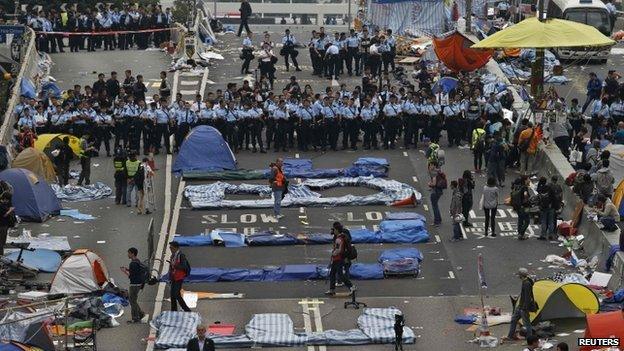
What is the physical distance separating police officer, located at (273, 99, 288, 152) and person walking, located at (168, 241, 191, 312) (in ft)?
47.3

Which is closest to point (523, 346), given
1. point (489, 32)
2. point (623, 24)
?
point (489, 32)

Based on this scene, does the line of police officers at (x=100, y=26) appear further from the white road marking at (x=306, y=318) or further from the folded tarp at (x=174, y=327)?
the folded tarp at (x=174, y=327)

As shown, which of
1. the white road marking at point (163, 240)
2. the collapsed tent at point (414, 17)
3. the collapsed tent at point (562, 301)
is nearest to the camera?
the collapsed tent at point (562, 301)

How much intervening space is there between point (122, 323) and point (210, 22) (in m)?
37.5

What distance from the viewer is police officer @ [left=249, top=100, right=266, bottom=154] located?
52.4m

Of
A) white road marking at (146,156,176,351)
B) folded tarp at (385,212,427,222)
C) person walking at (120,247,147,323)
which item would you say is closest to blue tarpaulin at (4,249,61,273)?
white road marking at (146,156,176,351)

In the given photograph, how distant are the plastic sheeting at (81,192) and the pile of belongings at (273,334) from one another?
34.7ft

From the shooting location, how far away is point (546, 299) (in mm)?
37094

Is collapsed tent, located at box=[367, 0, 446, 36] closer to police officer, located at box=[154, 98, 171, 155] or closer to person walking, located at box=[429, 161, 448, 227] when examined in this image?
police officer, located at box=[154, 98, 171, 155]

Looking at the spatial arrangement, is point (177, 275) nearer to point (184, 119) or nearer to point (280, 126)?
point (184, 119)

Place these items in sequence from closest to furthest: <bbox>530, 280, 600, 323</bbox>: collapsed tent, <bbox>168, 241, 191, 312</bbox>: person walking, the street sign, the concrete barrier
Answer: <bbox>530, 280, 600, 323</bbox>: collapsed tent < <bbox>168, 241, 191, 312</bbox>: person walking < the concrete barrier < the street sign

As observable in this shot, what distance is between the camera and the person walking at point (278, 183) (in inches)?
1781

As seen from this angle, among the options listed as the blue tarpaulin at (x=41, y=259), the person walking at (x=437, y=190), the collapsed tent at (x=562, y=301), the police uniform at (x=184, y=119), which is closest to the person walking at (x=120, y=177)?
the police uniform at (x=184, y=119)

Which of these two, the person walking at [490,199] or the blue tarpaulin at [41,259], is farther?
the person walking at [490,199]
